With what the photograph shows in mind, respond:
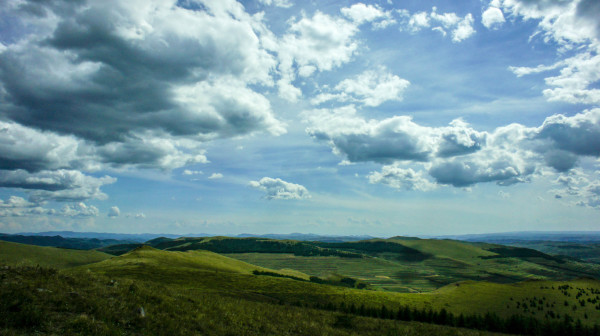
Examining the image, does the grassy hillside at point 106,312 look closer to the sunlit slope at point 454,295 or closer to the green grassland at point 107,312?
the green grassland at point 107,312

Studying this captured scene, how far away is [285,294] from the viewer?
77.8 metres

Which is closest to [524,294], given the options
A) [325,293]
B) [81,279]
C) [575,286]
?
[575,286]

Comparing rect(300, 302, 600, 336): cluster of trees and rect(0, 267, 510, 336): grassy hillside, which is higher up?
rect(0, 267, 510, 336): grassy hillside

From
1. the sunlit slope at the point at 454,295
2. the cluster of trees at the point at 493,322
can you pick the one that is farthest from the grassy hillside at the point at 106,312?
the sunlit slope at the point at 454,295

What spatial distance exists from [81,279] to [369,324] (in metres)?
32.0

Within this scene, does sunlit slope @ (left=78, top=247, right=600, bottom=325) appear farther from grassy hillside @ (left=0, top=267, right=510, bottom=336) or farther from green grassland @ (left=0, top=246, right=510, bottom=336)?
grassy hillside @ (left=0, top=267, right=510, bottom=336)

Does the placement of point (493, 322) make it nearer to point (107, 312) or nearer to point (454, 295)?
point (454, 295)

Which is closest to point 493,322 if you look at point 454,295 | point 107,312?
point 454,295

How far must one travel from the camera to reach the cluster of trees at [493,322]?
2320 inches

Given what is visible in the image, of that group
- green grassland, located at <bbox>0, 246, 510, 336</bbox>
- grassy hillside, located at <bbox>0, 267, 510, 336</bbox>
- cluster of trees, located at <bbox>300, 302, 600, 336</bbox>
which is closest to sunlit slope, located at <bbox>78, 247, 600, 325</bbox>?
cluster of trees, located at <bbox>300, 302, 600, 336</bbox>

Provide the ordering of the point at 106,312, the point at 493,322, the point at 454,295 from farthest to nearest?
1. the point at 454,295
2. the point at 493,322
3. the point at 106,312

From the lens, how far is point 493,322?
65938mm

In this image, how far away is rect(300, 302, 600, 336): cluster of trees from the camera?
58.9 m

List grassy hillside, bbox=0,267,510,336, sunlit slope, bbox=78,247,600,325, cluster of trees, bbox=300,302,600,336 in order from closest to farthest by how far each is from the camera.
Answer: grassy hillside, bbox=0,267,510,336 < cluster of trees, bbox=300,302,600,336 < sunlit slope, bbox=78,247,600,325
